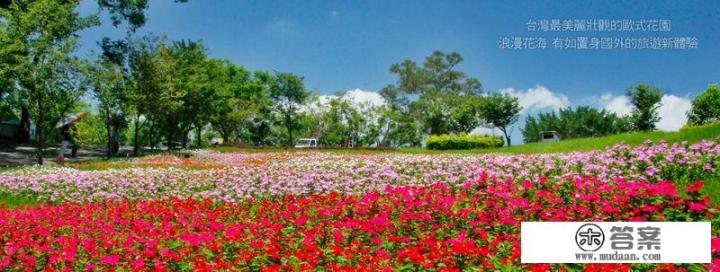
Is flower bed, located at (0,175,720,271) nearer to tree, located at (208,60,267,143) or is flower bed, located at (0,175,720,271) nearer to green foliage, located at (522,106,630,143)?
tree, located at (208,60,267,143)

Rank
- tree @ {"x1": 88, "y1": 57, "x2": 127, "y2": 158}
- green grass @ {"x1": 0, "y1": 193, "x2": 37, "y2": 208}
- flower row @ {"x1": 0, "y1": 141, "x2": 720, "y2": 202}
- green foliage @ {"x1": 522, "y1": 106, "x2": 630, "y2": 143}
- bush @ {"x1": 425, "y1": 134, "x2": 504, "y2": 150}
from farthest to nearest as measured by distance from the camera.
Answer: green foliage @ {"x1": 522, "y1": 106, "x2": 630, "y2": 143}
bush @ {"x1": 425, "y1": 134, "x2": 504, "y2": 150}
tree @ {"x1": 88, "y1": 57, "x2": 127, "y2": 158}
green grass @ {"x1": 0, "y1": 193, "x2": 37, "y2": 208}
flower row @ {"x1": 0, "y1": 141, "x2": 720, "y2": 202}

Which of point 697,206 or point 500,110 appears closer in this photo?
point 697,206

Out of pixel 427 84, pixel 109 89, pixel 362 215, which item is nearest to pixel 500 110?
pixel 427 84

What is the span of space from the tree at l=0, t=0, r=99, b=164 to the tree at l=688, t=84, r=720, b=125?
43.2m

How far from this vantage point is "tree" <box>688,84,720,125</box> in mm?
43844

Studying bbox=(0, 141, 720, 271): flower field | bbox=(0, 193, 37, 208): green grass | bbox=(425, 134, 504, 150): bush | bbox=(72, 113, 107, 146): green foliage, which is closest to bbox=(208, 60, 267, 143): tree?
bbox=(72, 113, 107, 146): green foliage

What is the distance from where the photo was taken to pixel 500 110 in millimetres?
51406

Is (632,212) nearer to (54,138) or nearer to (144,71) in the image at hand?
(144,71)

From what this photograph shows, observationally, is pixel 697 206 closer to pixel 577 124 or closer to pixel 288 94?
pixel 288 94

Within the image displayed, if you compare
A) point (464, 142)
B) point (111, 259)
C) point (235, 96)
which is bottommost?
point (111, 259)

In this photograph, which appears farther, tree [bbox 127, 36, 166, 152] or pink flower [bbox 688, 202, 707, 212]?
tree [bbox 127, 36, 166, 152]

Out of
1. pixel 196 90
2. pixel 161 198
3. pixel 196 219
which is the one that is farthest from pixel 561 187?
pixel 196 90

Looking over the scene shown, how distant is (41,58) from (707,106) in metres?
45.6

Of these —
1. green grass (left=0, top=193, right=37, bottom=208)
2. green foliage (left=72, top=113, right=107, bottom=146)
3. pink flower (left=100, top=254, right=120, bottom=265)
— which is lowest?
green grass (left=0, top=193, right=37, bottom=208)
